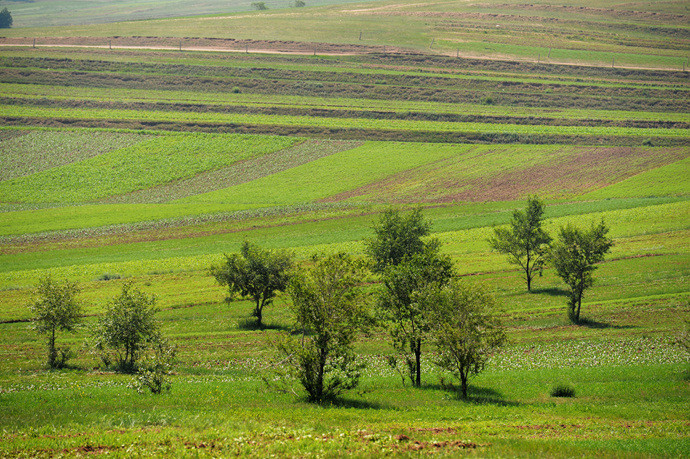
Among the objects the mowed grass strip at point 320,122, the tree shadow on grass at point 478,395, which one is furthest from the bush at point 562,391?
the mowed grass strip at point 320,122

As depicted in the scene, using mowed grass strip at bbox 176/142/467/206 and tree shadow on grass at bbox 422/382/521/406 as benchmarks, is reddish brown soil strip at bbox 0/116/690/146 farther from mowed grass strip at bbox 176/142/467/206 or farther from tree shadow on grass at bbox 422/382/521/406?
tree shadow on grass at bbox 422/382/521/406

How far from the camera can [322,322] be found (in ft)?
86.2

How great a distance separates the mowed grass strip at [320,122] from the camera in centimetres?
13200

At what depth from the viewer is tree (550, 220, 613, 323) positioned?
150 ft

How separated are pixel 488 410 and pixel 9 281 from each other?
56427mm

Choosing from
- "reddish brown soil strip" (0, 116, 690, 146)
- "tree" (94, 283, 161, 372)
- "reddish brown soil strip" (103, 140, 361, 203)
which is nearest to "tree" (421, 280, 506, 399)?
"tree" (94, 283, 161, 372)

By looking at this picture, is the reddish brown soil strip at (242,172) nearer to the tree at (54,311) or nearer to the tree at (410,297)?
the tree at (54,311)

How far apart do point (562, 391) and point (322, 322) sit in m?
13.0

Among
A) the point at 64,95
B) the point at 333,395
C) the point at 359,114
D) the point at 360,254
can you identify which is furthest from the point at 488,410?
the point at 64,95

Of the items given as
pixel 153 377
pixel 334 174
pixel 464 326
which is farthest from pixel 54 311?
pixel 334 174

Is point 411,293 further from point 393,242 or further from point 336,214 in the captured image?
point 336,214

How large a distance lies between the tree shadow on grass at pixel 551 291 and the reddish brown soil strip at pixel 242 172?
69505 mm

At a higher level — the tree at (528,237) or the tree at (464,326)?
the tree at (528,237)

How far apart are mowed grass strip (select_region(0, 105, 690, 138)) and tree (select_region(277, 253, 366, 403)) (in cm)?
11218
